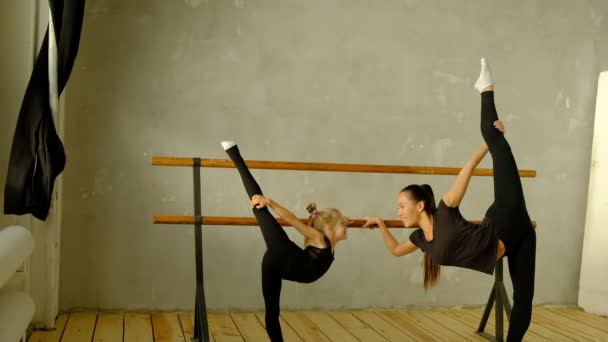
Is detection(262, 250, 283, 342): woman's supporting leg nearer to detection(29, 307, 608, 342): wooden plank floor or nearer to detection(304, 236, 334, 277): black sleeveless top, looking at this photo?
detection(304, 236, 334, 277): black sleeveless top

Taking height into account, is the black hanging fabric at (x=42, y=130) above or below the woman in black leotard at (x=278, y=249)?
above

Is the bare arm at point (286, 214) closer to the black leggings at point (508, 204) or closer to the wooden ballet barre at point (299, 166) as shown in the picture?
the wooden ballet barre at point (299, 166)

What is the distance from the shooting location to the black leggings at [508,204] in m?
3.38

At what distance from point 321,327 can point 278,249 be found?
1.37m

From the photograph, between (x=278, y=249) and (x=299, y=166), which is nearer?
(x=278, y=249)

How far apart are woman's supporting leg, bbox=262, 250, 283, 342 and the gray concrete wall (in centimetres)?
140

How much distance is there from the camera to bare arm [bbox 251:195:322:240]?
335 centimetres

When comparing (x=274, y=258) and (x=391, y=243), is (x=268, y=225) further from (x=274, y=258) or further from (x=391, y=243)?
(x=391, y=243)

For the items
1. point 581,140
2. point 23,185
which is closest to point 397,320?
point 581,140

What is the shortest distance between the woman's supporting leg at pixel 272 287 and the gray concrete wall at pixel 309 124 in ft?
4.58

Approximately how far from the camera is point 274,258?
3393mm

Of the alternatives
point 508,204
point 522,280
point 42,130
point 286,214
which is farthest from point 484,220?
point 42,130

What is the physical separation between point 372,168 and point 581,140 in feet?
7.67

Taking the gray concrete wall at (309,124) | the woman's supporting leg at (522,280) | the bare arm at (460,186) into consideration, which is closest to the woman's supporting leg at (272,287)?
the bare arm at (460,186)
